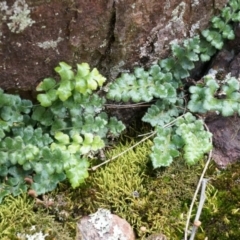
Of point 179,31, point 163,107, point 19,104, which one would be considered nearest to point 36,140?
point 19,104

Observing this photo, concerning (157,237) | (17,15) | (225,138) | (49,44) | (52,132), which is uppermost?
(17,15)

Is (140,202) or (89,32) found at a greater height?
(89,32)

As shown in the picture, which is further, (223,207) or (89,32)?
(223,207)

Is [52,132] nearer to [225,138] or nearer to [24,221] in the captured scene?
[24,221]

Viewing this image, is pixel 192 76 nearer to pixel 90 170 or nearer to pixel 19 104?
pixel 90 170

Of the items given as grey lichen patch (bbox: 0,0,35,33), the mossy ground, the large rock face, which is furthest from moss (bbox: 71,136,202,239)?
grey lichen patch (bbox: 0,0,35,33)

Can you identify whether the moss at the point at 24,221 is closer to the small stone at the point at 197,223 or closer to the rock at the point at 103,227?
the rock at the point at 103,227

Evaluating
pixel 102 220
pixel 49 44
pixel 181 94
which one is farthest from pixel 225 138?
pixel 49 44
